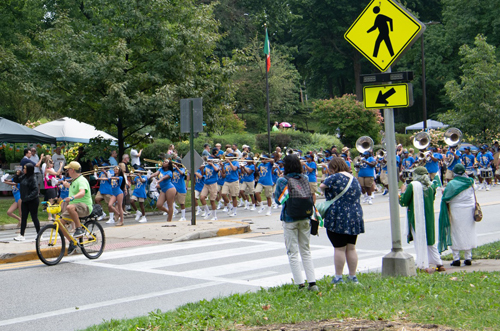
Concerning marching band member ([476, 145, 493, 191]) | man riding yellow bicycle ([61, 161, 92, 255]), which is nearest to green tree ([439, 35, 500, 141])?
marching band member ([476, 145, 493, 191])

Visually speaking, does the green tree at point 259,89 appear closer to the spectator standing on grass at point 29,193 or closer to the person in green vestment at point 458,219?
the spectator standing on grass at point 29,193

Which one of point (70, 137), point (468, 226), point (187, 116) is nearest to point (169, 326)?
point (468, 226)

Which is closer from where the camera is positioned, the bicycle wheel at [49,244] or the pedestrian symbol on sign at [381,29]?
the pedestrian symbol on sign at [381,29]

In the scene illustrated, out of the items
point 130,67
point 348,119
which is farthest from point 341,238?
point 348,119

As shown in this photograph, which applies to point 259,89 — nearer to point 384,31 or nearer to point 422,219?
point 422,219

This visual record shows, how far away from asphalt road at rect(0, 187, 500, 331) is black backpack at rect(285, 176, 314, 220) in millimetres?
1508

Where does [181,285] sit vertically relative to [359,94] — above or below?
below

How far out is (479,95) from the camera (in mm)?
32906

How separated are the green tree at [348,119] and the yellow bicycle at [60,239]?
1253 inches

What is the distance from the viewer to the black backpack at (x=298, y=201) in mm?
7719

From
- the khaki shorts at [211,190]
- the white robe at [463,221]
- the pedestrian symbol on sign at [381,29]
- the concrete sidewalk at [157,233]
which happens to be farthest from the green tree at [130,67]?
the pedestrian symbol on sign at [381,29]

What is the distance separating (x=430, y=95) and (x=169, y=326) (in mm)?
61040

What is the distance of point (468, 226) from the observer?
1012 cm

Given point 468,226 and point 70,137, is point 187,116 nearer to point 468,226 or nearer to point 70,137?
point 468,226
